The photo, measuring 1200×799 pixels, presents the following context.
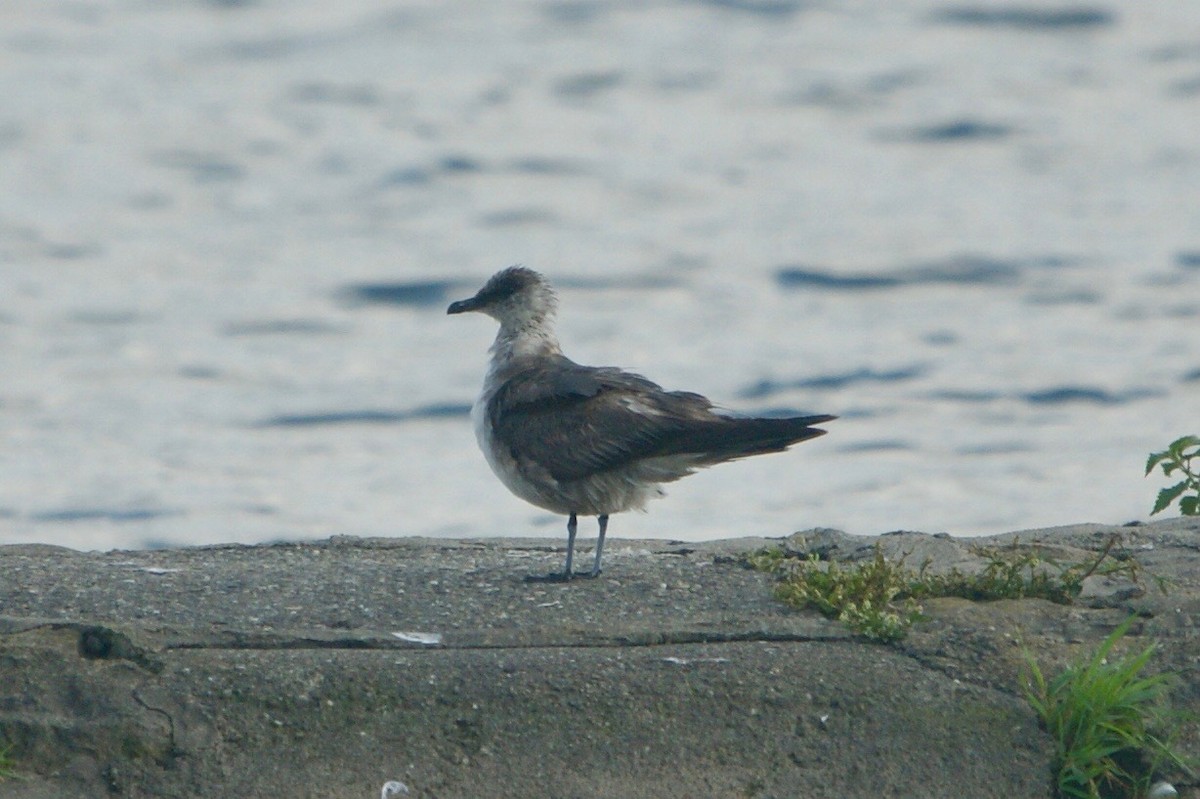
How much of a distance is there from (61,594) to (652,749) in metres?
1.95

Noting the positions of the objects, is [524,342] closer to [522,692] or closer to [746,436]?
[746,436]

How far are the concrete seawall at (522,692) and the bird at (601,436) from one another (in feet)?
2.30

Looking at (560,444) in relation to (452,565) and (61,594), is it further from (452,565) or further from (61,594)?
(61,594)

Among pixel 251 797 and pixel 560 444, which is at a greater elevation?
pixel 560 444

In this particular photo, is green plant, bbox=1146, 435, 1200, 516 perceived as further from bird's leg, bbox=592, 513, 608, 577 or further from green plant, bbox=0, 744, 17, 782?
green plant, bbox=0, 744, 17, 782

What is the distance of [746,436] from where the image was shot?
6176mm

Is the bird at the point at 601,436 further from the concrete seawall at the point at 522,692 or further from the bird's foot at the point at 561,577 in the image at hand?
the concrete seawall at the point at 522,692

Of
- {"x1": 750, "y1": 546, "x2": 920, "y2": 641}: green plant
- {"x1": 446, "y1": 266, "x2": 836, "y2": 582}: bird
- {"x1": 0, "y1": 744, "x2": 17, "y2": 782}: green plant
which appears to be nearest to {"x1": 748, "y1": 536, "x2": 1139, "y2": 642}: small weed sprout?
{"x1": 750, "y1": 546, "x2": 920, "y2": 641}: green plant

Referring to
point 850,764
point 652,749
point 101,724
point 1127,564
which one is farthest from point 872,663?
point 101,724

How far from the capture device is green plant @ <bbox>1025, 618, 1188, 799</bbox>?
4.87 meters

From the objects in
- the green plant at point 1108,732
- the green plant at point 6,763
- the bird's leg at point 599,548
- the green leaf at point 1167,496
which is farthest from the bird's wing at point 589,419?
the green plant at point 6,763

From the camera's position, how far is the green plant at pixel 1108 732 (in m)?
4.87

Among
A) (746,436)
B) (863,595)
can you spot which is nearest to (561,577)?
(746,436)

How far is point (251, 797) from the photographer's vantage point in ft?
15.3
